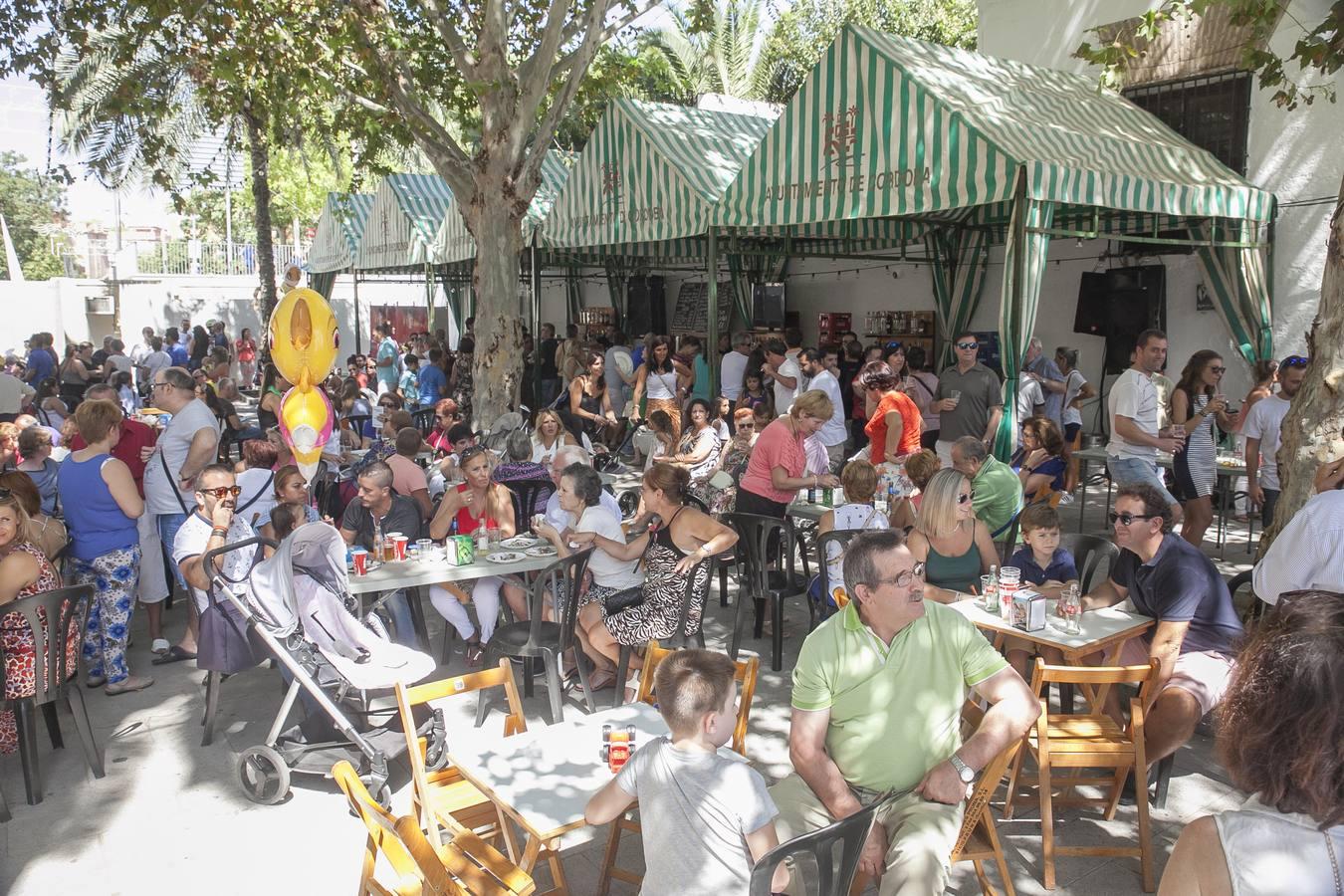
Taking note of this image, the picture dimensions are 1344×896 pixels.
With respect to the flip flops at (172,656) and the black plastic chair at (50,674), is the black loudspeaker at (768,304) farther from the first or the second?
the black plastic chair at (50,674)

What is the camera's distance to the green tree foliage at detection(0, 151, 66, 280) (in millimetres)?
56844

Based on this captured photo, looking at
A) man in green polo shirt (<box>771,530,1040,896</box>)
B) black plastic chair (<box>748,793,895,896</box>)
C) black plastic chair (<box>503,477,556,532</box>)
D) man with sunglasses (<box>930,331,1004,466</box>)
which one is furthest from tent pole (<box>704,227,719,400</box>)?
black plastic chair (<box>748,793,895,896</box>)

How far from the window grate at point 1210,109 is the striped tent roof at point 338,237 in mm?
12616

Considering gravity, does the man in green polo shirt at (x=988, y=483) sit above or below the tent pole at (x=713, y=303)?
below

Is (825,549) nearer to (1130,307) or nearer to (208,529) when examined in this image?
(208,529)

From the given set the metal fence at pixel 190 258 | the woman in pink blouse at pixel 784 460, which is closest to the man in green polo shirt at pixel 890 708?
the woman in pink blouse at pixel 784 460

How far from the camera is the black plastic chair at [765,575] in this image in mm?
5762

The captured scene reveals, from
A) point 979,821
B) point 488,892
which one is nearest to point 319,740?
point 488,892

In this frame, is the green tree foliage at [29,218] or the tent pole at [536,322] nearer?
the tent pole at [536,322]

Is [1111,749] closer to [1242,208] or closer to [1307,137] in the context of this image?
[1242,208]

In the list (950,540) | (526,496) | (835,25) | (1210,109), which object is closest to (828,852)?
(950,540)

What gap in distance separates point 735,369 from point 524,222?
12.1 feet

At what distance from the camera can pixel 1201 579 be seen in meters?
4.03

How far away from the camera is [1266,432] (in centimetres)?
735
